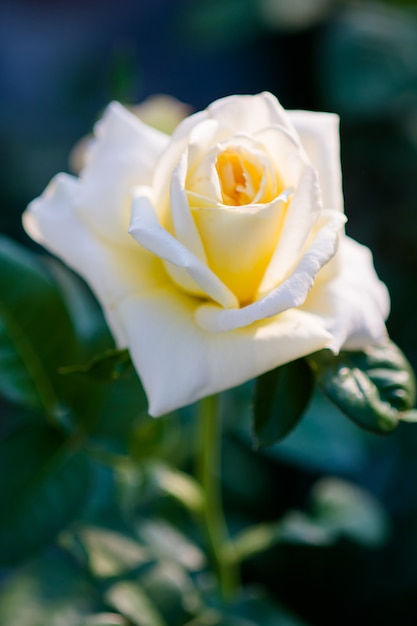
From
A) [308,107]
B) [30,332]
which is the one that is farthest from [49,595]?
[308,107]

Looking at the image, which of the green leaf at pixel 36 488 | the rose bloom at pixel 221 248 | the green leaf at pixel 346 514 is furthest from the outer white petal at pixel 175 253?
the green leaf at pixel 346 514

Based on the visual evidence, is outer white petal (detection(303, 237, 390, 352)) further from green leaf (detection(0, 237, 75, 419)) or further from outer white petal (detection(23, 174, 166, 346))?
green leaf (detection(0, 237, 75, 419))

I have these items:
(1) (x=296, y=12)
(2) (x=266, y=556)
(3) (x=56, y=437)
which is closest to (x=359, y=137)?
(1) (x=296, y=12)

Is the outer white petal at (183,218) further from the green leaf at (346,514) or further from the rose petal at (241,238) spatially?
the green leaf at (346,514)

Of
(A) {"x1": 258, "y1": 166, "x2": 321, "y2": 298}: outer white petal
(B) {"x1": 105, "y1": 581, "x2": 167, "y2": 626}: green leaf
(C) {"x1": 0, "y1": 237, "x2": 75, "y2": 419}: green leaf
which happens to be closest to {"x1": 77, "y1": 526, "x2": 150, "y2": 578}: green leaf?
(B) {"x1": 105, "y1": 581, "x2": 167, "y2": 626}: green leaf

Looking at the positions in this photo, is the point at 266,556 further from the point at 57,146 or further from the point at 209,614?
the point at 57,146

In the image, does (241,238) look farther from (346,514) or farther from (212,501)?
(346,514)
